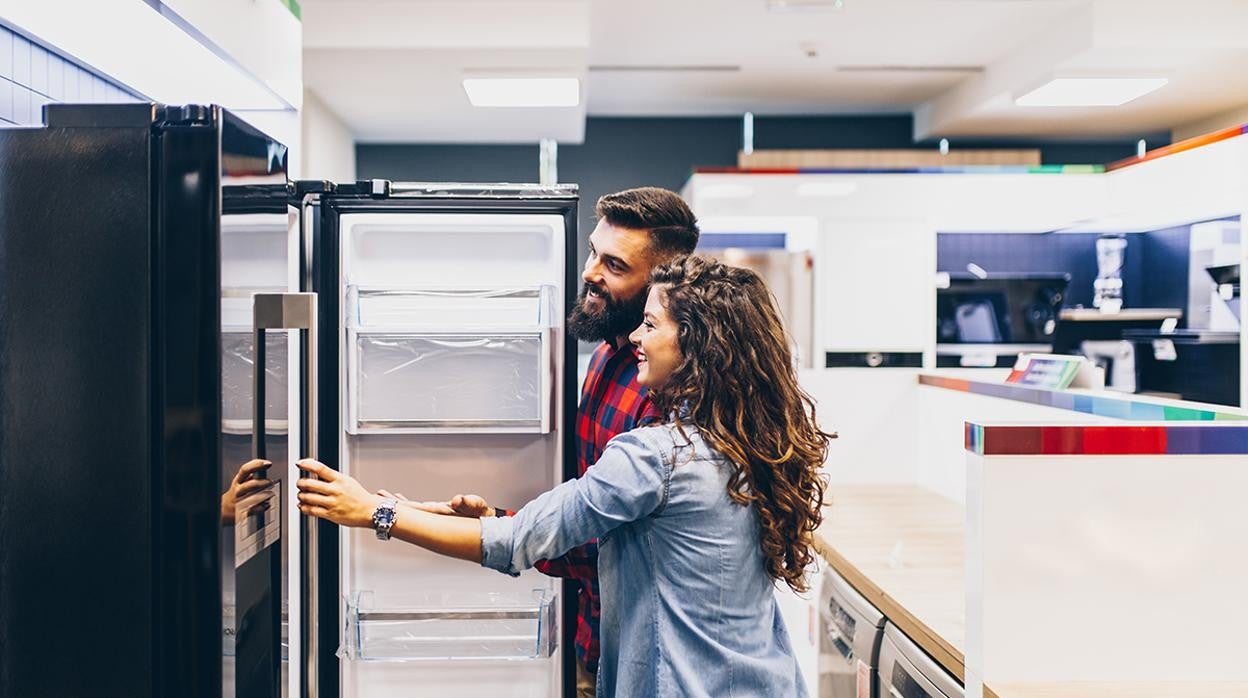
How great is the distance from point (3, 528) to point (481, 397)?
3.59 feet

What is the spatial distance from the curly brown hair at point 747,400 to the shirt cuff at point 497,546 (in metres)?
0.31

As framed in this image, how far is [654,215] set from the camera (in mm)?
1800

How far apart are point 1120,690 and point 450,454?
1.37m

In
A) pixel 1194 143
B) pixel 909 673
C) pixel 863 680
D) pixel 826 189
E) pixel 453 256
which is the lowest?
pixel 863 680

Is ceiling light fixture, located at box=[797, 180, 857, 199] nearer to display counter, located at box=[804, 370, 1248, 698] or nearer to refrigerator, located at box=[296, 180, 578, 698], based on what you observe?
refrigerator, located at box=[296, 180, 578, 698]

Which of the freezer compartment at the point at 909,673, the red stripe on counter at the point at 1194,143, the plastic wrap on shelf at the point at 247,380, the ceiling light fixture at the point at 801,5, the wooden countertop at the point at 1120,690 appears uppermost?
the ceiling light fixture at the point at 801,5

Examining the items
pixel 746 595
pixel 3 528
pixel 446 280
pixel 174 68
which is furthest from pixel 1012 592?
pixel 174 68

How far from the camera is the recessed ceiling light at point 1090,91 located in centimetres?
512

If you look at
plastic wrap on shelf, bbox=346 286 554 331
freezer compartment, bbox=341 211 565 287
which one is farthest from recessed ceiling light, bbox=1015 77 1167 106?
plastic wrap on shelf, bbox=346 286 554 331

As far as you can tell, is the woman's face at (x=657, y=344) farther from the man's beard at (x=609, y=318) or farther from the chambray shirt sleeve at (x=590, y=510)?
the man's beard at (x=609, y=318)

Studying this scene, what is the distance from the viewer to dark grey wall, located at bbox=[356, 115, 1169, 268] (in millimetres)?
6945

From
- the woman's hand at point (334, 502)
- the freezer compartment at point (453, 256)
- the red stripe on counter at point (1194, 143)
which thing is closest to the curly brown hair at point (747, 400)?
the woman's hand at point (334, 502)

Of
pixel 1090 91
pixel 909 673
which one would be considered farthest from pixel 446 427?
pixel 1090 91

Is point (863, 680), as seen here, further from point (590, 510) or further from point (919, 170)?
point (919, 170)
